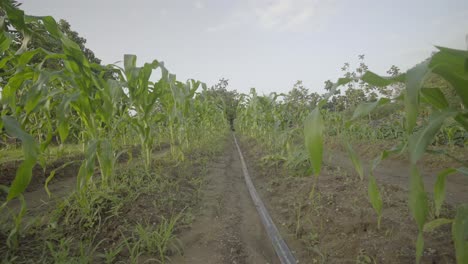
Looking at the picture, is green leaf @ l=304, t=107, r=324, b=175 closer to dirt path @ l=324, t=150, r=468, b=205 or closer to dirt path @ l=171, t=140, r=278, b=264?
dirt path @ l=171, t=140, r=278, b=264

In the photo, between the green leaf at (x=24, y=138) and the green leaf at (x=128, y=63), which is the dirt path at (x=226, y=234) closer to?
the green leaf at (x=24, y=138)

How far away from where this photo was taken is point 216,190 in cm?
258

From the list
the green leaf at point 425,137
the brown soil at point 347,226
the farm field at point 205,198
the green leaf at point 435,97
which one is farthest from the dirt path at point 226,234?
the green leaf at point 435,97

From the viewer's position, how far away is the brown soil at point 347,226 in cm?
126

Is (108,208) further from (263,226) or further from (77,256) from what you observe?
(263,226)

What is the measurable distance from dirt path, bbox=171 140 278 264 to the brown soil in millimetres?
203

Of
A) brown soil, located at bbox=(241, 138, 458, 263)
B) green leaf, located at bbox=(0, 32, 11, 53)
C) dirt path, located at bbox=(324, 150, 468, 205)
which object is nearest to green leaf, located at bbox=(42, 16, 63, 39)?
green leaf, located at bbox=(0, 32, 11, 53)

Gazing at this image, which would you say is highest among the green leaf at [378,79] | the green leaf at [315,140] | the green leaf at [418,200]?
the green leaf at [378,79]

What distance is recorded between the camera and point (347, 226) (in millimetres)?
1568

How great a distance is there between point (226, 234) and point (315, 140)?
3.58 ft

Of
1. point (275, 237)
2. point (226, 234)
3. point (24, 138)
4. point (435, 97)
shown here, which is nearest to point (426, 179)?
point (275, 237)

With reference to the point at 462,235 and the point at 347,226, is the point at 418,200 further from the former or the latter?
the point at 347,226

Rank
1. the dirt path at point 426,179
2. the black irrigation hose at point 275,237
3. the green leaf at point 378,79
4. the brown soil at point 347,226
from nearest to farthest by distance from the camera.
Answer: the green leaf at point 378,79, the brown soil at point 347,226, the black irrigation hose at point 275,237, the dirt path at point 426,179

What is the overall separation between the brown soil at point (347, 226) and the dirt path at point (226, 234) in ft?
0.67
